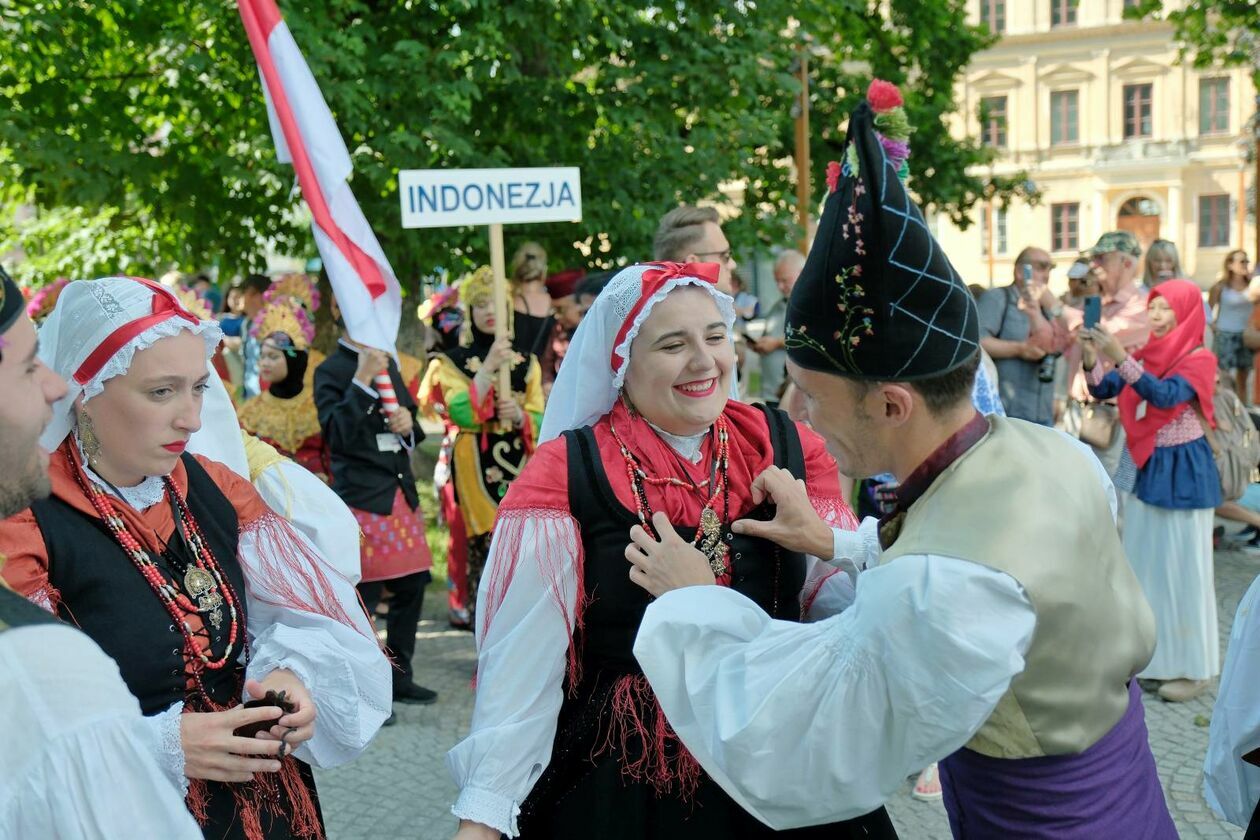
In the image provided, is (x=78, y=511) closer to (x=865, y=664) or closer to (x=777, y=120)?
(x=865, y=664)

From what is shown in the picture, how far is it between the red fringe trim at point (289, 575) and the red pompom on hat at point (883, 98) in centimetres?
153

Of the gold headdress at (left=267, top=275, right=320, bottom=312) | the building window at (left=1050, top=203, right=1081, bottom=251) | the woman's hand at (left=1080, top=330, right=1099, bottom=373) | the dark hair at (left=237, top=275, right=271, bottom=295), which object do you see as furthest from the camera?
the building window at (left=1050, top=203, right=1081, bottom=251)

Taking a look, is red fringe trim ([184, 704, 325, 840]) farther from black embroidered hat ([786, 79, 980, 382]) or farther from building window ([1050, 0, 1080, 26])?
building window ([1050, 0, 1080, 26])

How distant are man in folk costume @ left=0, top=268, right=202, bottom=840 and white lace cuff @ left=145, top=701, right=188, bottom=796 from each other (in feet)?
2.20

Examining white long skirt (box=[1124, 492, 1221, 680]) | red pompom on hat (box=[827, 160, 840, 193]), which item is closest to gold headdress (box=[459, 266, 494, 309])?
white long skirt (box=[1124, 492, 1221, 680])

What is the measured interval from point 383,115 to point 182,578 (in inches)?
259

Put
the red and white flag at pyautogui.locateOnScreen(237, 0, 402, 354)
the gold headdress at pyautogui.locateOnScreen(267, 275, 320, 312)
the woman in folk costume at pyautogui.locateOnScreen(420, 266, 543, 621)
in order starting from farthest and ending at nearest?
the woman in folk costume at pyautogui.locateOnScreen(420, 266, 543, 621) → the gold headdress at pyautogui.locateOnScreen(267, 275, 320, 312) → the red and white flag at pyautogui.locateOnScreen(237, 0, 402, 354)

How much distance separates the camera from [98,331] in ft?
7.61

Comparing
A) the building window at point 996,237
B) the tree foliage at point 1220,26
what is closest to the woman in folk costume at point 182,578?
the tree foliage at point 1220,26

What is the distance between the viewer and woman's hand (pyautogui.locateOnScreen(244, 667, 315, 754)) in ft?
7.50

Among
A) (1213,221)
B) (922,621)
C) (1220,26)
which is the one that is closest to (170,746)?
(922,621)

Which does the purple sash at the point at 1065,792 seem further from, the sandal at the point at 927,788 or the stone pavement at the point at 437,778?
the sandal at the point at 927,788

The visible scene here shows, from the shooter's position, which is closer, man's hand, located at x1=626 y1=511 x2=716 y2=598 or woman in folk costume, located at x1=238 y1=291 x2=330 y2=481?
man's hand, located at x1=626 y1=511 x2=716 y2=598

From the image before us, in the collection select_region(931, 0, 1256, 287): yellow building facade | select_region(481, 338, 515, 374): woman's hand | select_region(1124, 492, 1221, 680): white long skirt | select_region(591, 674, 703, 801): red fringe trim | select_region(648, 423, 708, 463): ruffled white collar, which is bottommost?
Answer: select_region(1124, 492, 1221, 680): white long skirt
